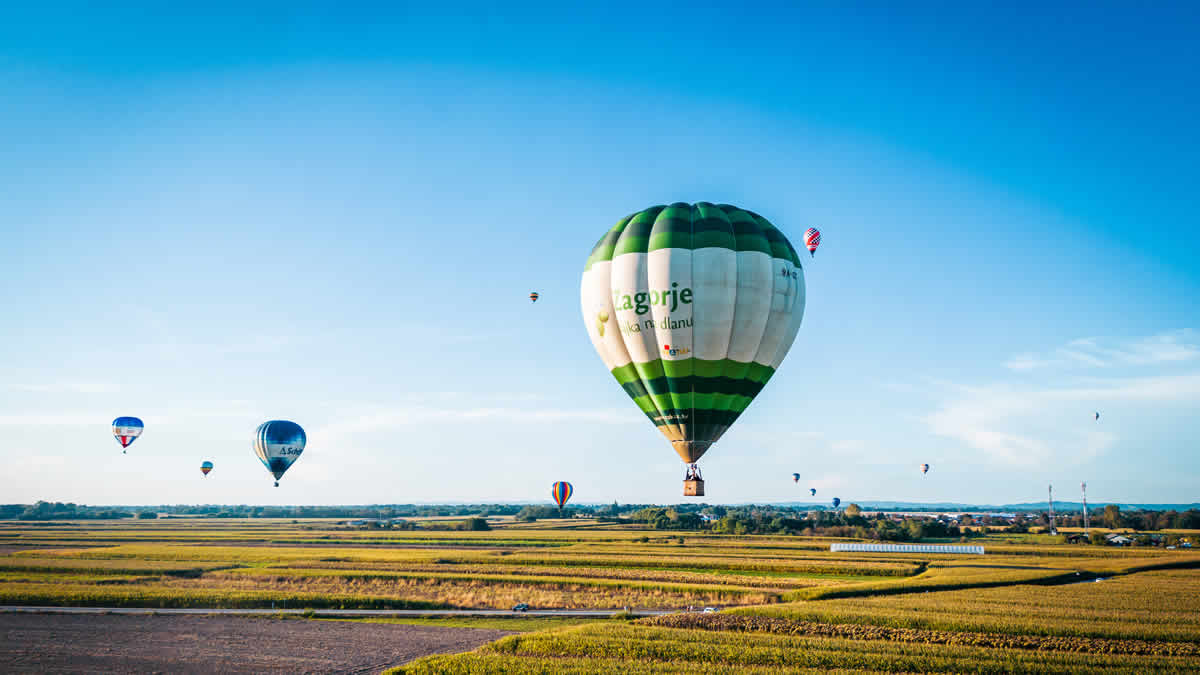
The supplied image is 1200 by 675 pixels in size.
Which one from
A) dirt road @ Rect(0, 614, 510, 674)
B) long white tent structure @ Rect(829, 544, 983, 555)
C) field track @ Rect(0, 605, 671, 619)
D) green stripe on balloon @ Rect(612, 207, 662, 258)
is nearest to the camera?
dirt road @ Rect(0, 614, 510, 674)

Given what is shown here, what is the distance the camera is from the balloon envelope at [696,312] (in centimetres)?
3444

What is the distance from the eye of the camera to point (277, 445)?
8306 cm

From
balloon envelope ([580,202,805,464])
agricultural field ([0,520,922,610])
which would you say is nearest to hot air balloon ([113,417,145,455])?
agricultural field ([0,520,922,610])

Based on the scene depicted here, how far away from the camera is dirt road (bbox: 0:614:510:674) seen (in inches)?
1320

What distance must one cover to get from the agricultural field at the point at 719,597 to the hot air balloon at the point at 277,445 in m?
9.47

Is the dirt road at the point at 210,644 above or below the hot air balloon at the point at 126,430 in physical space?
below

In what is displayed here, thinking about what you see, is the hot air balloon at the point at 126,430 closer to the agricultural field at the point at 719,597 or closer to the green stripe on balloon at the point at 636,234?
the agricultural field at the point at 719,597

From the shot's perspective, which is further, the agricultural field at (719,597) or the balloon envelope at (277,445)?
the balloon envelope at (277,445)

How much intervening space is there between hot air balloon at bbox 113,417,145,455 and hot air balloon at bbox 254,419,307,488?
1868 cm

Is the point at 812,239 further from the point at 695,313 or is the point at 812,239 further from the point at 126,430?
the point at 126,430

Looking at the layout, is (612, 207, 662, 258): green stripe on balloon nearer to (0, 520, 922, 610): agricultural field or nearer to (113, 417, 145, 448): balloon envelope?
(0, 520, 922, 610): agricultural field

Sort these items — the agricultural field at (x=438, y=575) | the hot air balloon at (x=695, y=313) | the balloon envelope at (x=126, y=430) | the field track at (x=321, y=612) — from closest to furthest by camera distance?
the hot air balloon at (x=695, y=313) < the field track at (x=321, y=612) < the agricultural field at (x=438, y=575) < the balloon envelope at (x=126, y=430)

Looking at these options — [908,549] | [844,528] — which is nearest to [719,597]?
[908,549]

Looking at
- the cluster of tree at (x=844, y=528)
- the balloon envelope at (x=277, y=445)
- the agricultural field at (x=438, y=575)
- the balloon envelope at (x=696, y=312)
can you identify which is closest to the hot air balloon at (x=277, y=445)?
the balloon envelope at (x=277, y=445)
